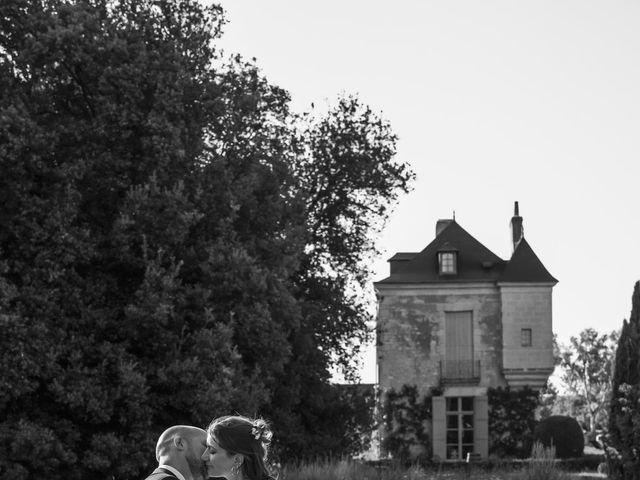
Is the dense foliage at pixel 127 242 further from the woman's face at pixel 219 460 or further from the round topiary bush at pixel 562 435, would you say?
the woman's face at pixel 219 460

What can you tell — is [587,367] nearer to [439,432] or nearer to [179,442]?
[439,432]

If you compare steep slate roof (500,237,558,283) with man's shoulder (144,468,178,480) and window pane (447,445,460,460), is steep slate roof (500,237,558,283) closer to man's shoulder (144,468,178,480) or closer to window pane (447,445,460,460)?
window pane (447,445,460,460)

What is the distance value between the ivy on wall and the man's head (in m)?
33.1

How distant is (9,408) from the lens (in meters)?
20.0

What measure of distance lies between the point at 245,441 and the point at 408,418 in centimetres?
3420

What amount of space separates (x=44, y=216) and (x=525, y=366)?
21.7 meters

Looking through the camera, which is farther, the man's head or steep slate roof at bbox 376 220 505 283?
steep slate roof at bbox 376 220 505 283

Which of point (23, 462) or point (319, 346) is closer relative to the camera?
point (23, 462)

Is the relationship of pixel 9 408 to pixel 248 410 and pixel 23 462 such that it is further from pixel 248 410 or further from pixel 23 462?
pixel 248 410

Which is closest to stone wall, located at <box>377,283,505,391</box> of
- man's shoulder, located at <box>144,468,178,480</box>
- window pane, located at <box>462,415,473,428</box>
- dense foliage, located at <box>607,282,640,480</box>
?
window pane, located at <box>462,415,473,428</box>

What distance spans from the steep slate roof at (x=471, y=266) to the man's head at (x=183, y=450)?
33.3m

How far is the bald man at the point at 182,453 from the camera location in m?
5.57

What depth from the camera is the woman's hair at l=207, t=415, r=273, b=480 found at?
4.89m

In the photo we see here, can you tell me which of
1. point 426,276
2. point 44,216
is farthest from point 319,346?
point 426,276
